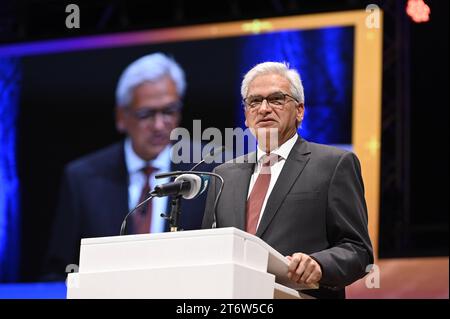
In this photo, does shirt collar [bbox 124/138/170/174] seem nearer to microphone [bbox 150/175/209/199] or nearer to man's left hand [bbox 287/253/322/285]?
microphone [bbox 150/175/209/199]

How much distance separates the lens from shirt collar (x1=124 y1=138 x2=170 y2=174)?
6.21 meters

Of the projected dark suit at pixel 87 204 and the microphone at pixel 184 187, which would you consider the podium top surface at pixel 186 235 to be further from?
the projected dark suit at pixel 87 204

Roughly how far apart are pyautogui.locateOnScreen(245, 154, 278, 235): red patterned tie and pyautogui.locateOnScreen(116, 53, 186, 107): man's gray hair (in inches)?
131

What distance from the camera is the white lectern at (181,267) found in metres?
2.25

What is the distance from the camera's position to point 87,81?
6.78m

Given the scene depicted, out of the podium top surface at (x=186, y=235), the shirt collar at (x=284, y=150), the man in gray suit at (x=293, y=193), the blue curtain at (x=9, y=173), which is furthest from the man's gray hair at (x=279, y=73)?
the blue curtain at (x=9, y=173)

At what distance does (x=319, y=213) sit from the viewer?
2914mm

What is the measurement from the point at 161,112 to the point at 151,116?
0.09 metres

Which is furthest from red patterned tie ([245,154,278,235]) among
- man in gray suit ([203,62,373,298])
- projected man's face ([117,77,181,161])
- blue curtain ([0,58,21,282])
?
blue curtain ([0,58,21,282])

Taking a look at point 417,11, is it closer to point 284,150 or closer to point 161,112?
point 161,112

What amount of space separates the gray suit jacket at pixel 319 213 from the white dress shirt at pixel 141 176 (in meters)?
3.07
